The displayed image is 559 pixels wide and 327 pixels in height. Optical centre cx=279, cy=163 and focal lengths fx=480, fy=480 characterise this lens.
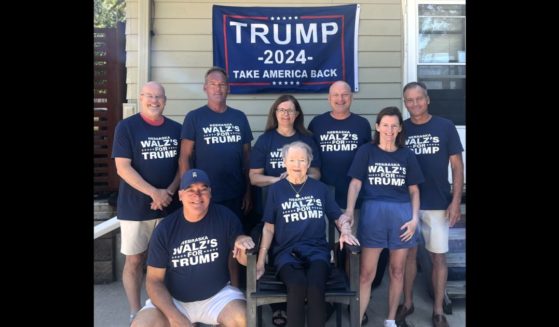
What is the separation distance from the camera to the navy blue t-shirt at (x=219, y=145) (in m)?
3.30

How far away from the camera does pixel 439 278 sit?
3.24 m

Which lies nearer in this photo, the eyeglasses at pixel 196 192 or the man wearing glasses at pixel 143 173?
the eyeglasses at pixel 196 192

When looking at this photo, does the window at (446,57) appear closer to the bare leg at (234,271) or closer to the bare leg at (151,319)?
the bare leg at (234,271)

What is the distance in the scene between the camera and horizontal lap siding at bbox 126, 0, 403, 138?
176 inches

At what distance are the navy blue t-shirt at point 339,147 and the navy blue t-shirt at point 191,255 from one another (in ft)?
3.08

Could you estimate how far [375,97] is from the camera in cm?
459

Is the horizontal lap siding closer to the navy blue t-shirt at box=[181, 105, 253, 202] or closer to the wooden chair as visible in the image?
the navy blue t-shirt at box=[181, 105, 253, 202]

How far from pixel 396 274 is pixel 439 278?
398 millimetres

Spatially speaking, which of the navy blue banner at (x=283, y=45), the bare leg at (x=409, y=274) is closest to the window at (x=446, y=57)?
the navy blue banner at (x=283, y=45)

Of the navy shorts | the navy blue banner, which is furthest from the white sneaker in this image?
the navy blue banner

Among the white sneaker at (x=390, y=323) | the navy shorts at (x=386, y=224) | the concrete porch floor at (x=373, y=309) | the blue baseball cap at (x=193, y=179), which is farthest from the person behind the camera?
the concrete porch floor at (x=373, y=309)

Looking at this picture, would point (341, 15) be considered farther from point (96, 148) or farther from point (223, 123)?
point (96, 148)
